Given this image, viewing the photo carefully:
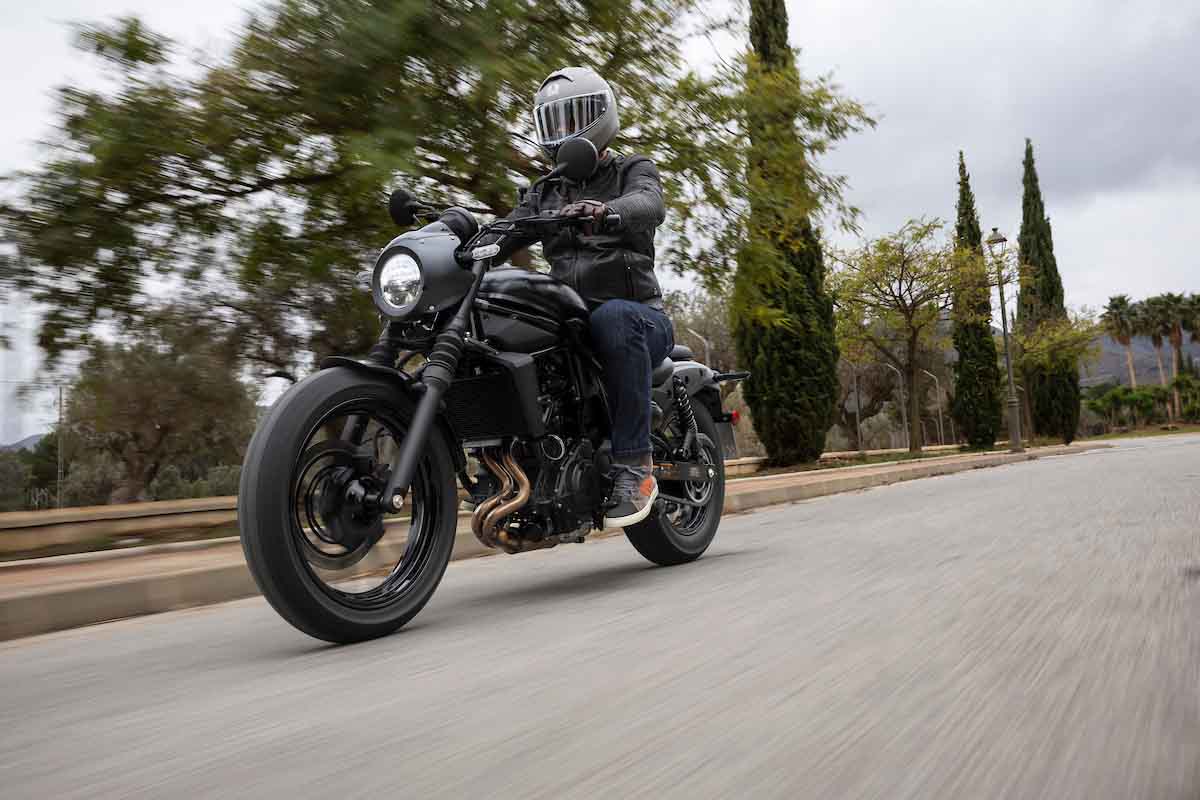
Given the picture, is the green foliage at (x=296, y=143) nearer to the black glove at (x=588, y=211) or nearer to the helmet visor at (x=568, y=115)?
the helmet visor at (x=568, y=115)

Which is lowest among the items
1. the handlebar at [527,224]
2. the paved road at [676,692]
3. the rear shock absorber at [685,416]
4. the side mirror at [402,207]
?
the paved road at [676,692]

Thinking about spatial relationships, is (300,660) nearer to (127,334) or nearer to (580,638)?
(580,638)

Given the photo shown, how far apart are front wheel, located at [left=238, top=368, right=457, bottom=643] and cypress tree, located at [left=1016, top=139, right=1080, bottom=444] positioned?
50.3 metres

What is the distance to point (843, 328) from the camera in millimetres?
36500

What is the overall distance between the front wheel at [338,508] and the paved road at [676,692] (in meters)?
0.17

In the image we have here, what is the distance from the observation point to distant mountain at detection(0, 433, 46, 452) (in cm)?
840

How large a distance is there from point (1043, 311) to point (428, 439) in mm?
52568

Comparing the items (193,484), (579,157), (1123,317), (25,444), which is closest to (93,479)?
(193,484)

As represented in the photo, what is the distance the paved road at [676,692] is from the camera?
6.01 ft

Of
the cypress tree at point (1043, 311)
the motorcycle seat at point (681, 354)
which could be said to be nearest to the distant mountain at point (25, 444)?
the motorcycle seat at point (681, 354)

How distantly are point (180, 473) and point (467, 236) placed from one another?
38.9 feet

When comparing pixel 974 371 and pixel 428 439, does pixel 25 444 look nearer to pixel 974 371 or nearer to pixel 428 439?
pixel 428 439

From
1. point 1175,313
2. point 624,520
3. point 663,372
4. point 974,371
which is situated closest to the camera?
point 624,520

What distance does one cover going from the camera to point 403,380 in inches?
142
